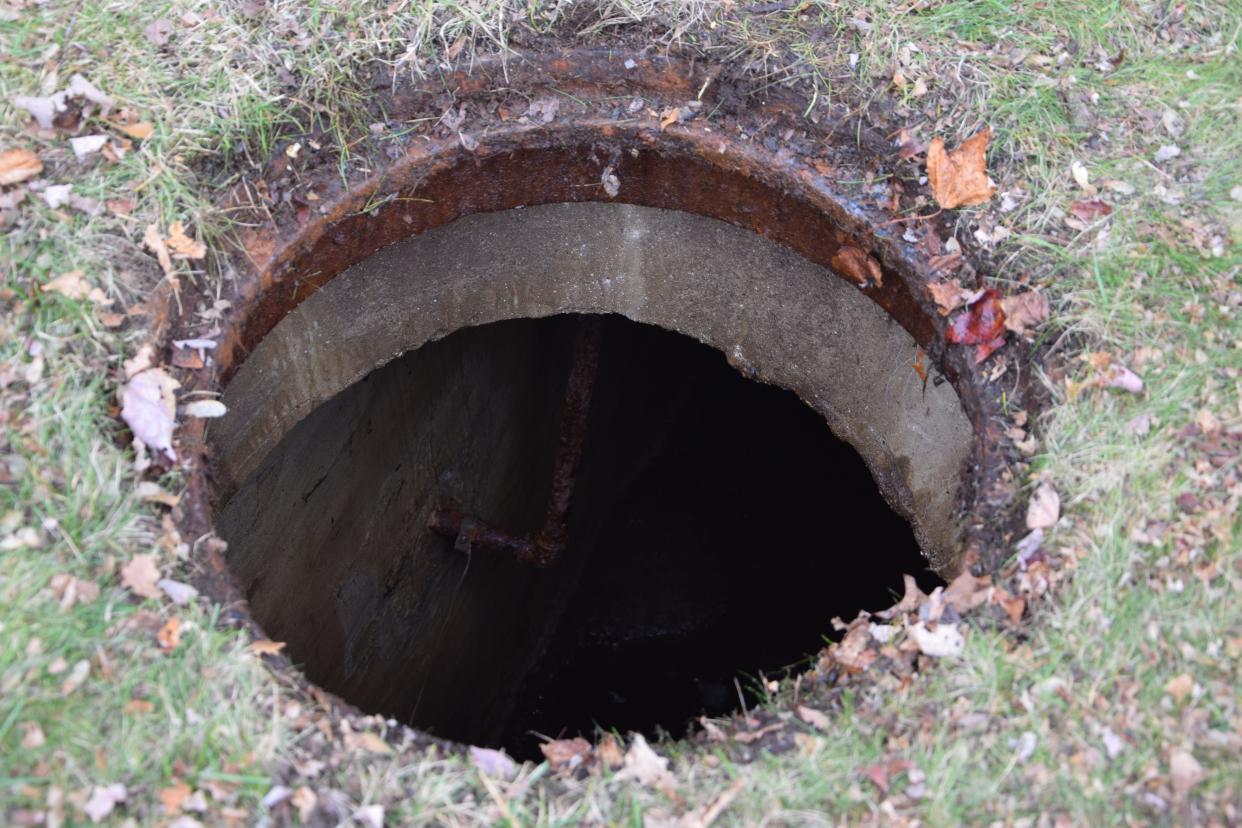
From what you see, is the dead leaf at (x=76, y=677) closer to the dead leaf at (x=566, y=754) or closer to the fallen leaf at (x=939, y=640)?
the dead leaf at (x=566, y=754)

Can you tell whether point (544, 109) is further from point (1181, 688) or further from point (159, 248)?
point (1181, 688)

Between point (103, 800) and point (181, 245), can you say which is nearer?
point (103, 800)

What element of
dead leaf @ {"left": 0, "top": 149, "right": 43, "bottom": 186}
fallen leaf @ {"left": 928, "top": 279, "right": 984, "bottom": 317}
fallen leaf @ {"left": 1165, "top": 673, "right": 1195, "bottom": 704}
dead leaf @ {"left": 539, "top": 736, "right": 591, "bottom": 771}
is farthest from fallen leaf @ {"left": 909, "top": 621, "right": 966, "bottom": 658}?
dead leaf @ {"left": 0, "top": 149, "right": 43, "bottom": 186}

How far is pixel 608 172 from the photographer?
3033 millimetres

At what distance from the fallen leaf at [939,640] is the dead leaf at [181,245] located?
6.17 feet

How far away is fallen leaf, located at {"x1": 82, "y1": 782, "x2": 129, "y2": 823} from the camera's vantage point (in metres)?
1.81

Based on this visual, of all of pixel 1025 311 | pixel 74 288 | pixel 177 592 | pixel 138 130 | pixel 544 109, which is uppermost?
pixel 544 109

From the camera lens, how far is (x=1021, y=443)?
7.91 feet

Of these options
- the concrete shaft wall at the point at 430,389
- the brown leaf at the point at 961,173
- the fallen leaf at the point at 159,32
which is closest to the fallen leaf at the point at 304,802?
the concrete shaft wall at the point at 430,389

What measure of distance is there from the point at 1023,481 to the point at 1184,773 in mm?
694

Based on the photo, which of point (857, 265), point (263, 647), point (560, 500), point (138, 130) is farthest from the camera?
point (560, 500)

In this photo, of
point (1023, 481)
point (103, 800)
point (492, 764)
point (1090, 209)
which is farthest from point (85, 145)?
point (1090, 209)

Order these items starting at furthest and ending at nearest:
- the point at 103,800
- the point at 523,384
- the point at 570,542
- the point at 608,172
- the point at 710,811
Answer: the point at 570,542 < the point at 523,384 < the point at 608,172 < the point at 710,811 < the point at 103,800

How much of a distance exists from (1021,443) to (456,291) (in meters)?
1.81
